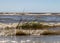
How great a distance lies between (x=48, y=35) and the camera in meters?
19.8

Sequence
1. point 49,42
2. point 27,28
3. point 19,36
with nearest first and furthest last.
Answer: point 49,42
point 19,36
point 27,28

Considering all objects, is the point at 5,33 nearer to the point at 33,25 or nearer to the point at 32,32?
the point at 32,32

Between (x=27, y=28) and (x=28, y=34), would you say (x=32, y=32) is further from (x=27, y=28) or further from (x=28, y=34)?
(x=27, y=28)

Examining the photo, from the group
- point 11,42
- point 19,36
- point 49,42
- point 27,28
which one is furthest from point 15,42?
point 27,28

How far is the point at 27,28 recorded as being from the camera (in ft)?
73.4

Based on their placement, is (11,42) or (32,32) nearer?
(11,42)

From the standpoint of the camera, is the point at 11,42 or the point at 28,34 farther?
the point at 28,34

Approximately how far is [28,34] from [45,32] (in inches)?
50.9

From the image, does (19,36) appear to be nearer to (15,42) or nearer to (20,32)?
(20,32)

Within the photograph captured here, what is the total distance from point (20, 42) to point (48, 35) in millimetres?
4172

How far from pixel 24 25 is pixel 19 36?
3.48 m

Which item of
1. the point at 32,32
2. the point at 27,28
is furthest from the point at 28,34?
the point at 27,28

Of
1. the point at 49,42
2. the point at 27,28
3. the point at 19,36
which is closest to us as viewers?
the point at 49,42

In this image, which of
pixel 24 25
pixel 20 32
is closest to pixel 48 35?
pixel 20 32
